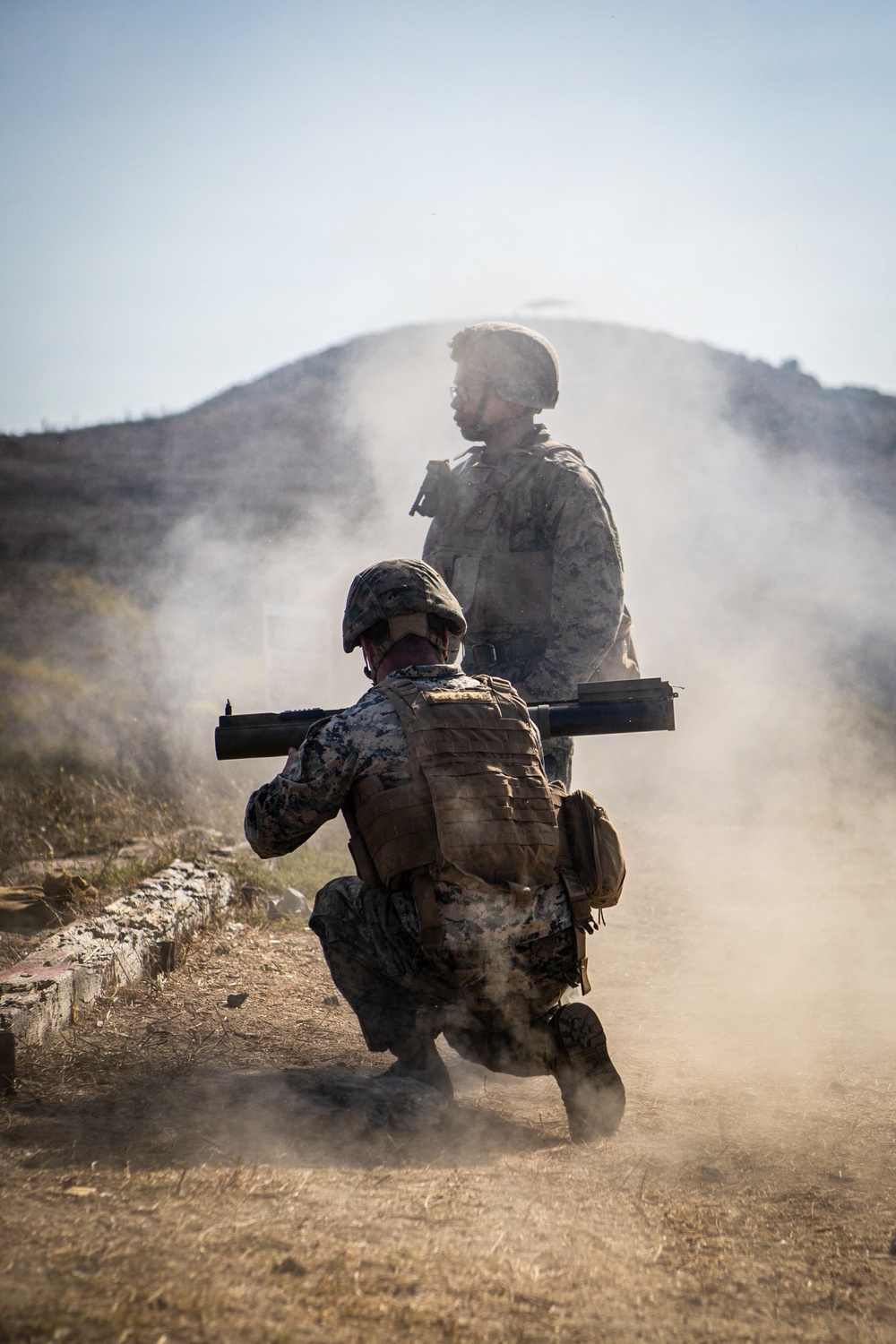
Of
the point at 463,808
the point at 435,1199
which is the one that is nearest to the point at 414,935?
the point at 463,808

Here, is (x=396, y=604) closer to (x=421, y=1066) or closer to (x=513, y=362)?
(x=421, y=1066)

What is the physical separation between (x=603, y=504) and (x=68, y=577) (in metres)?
12.9

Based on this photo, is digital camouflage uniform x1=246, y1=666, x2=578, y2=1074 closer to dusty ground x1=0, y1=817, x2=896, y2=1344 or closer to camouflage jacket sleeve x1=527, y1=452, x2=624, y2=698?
dusty ground x1=0, y1=817, x2=896, y2=1344

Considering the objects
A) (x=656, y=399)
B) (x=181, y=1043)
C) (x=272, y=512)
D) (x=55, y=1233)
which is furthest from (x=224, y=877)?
(x=656, y=399)

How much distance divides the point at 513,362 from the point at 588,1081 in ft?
9.15

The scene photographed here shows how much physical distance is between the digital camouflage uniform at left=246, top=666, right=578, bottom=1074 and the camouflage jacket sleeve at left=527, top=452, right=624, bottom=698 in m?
0.98

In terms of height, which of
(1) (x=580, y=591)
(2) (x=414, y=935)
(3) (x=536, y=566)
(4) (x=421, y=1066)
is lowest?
(4) (x=421, y=1066)

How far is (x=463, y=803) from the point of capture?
109 inches

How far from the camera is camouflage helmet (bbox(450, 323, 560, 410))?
4.21 m

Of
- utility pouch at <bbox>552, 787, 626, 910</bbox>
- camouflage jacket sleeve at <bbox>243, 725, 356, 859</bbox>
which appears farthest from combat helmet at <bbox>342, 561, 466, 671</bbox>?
utility pouch at <bbox>552, 787, 626, 910</bbox>

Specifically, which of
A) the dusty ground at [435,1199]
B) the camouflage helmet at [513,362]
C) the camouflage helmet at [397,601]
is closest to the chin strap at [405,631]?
the camouflage helmet at [397,601]

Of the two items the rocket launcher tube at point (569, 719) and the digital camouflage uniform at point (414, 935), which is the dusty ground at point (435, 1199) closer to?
the digital camouflage uniform at point (414, 935)

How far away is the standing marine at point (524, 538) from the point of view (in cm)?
396

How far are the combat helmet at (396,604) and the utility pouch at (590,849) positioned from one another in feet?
2.07
